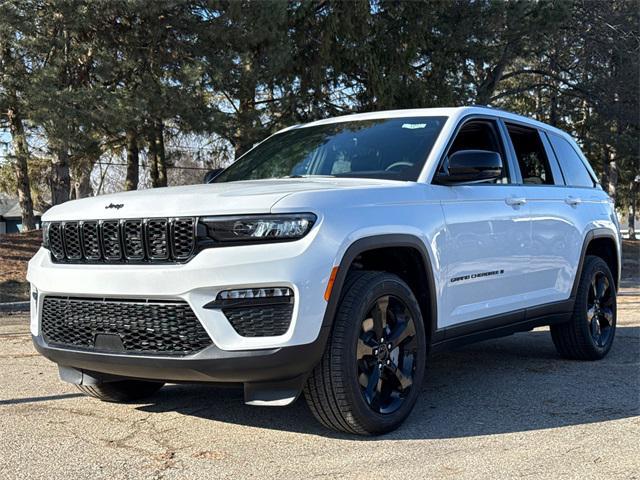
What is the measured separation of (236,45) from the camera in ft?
52.3

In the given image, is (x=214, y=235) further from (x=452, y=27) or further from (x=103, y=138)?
(x=452, y=27)

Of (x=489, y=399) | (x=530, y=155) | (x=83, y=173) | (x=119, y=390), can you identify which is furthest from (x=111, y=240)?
(x=83, y=173)

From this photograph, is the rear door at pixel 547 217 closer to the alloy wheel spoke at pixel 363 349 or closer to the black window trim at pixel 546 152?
the black window trim at pixel 546 152

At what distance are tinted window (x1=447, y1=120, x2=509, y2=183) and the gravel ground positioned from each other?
5.36 feet

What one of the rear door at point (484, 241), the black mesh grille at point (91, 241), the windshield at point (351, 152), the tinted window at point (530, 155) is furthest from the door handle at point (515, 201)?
the black mesh grille at point (91, 241)

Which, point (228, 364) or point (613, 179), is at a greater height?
point (228, 364)

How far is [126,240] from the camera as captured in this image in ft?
13.0

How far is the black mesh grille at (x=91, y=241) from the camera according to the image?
13.5 feet

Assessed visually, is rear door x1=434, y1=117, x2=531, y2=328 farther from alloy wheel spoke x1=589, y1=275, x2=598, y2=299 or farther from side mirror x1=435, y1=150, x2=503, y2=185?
alloy wheel spoke x1=589, y1=275, x2=598, y2=299

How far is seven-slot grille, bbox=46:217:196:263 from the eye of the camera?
12.5 feet

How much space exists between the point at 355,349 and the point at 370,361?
255mm

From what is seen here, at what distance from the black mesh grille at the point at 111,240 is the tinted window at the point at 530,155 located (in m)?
3.37

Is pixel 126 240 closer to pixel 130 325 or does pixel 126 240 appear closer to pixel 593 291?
pixel 130 325

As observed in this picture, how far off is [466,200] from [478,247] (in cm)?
32
